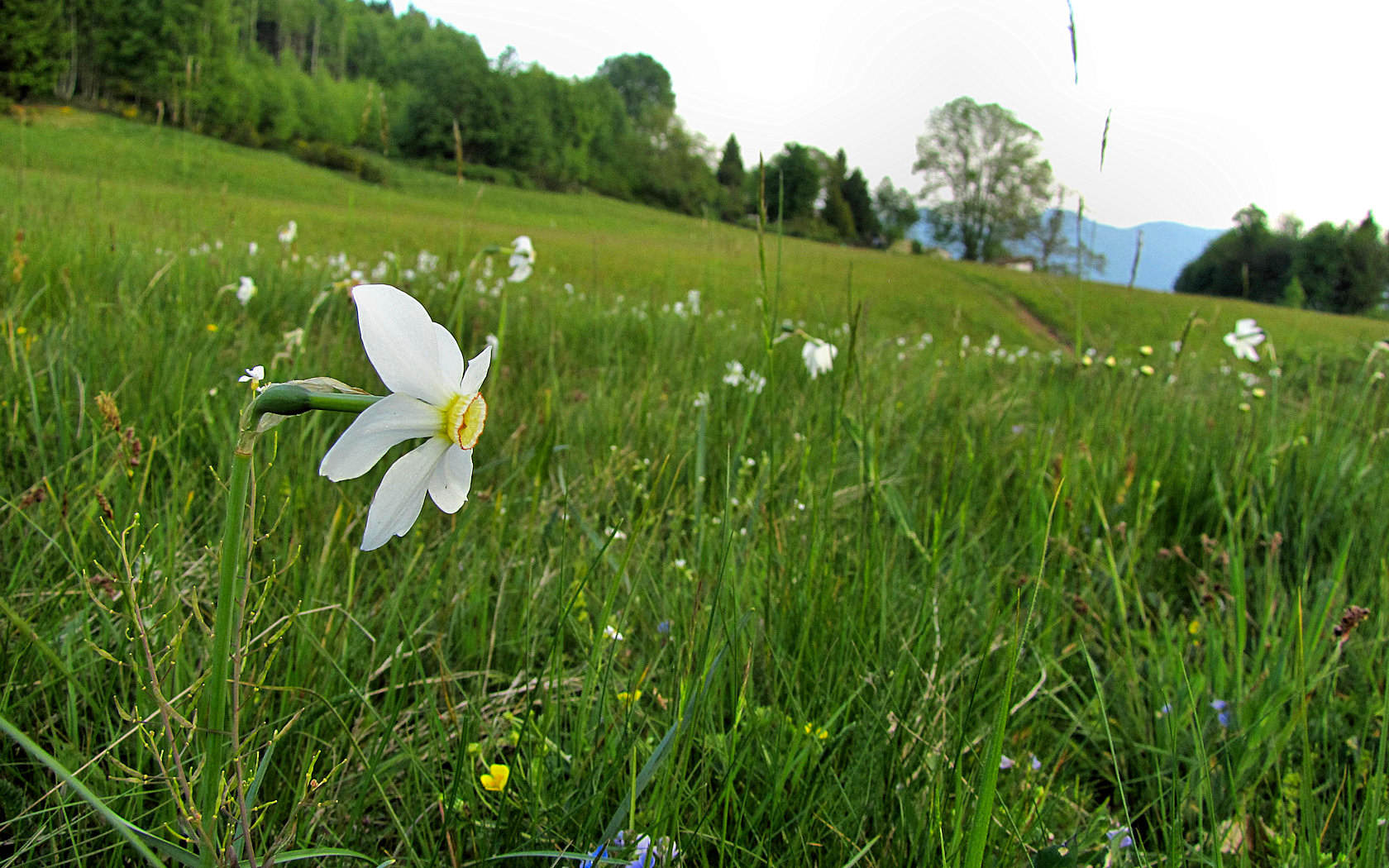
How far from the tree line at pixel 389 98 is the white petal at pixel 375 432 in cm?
577

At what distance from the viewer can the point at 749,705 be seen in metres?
1.18

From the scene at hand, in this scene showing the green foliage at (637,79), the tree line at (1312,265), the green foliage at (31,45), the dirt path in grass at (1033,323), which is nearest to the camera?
the dirt path in grass at (1033,323)

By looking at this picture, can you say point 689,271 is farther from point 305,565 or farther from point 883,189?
point 883,189

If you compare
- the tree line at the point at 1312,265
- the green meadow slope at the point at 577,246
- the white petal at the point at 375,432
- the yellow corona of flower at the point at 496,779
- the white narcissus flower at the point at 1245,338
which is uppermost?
the tree line at the point at 1312,265

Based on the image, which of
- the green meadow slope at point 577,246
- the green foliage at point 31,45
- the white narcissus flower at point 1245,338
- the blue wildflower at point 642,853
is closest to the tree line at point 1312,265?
the green meadow slope at point 577,246

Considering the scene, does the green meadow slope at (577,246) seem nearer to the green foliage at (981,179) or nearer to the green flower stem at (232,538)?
the green flower stem at (232,538)

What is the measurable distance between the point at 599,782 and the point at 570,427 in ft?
5.50

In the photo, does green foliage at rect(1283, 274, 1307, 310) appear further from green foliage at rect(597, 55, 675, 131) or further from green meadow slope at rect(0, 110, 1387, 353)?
green foliage at rect(597, 55, 675, 131)

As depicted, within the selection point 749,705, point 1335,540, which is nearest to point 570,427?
point 749,705

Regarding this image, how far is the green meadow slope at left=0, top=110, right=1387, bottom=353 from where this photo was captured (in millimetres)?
4406

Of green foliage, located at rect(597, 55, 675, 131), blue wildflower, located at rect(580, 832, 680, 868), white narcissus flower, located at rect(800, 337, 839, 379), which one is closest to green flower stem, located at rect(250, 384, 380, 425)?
blue wildflower, located at rect(580, 832, 680, 868)

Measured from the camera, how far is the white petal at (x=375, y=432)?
1.70 feet

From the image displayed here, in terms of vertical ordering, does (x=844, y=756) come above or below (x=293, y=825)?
below

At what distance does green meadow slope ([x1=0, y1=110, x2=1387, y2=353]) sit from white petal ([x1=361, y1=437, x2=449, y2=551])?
1.28m
